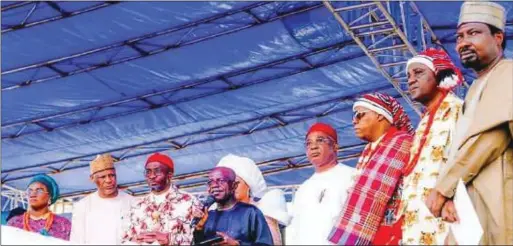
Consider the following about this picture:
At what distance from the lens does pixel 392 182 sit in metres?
2.92

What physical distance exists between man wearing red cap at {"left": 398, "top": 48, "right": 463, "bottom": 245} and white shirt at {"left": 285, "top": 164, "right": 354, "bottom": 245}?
56cm

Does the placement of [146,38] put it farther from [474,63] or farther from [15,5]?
[474,63]

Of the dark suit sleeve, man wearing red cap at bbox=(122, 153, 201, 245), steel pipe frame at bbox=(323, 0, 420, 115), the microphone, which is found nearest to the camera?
A: the dark suit sleeve

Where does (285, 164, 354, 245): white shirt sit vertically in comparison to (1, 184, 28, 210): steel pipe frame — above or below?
below

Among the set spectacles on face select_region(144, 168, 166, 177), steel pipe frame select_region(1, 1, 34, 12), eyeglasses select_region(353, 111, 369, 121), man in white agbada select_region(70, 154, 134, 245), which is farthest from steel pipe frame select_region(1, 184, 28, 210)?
eyeglasses select_region(353, 111, 369, 121)

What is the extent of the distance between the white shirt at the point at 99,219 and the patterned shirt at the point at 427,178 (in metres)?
2.01

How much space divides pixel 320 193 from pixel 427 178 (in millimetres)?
793

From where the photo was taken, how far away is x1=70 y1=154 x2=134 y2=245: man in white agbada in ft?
14.6

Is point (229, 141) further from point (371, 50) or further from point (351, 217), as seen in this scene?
point (351, 217)

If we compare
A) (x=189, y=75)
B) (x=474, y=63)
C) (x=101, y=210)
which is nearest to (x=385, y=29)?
(x=189, y=75)

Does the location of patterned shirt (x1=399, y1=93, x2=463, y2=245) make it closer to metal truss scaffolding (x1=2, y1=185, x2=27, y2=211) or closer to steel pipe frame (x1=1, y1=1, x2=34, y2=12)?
steel pipe frame (x1=1, y1=1, x2=34, y2=12)

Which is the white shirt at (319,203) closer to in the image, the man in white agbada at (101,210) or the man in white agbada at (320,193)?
the man in white agbada at (320,193)

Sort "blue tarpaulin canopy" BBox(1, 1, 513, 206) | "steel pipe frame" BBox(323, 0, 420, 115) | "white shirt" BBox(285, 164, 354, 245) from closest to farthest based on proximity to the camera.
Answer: "white shirt" BBox(285, 164, 354, 245)
"steel pipe frame" BBox(323, 0, 420, 115)
"blue tarpaulin canopy" BBox(1, 1, 513, 206)

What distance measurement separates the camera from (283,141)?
1039 centimetres
